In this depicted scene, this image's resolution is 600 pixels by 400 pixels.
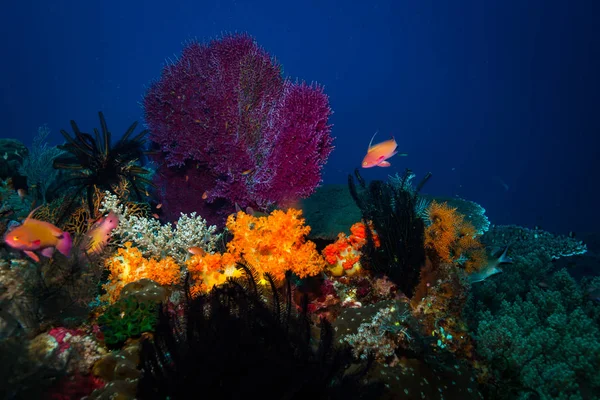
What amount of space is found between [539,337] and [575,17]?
89.2m

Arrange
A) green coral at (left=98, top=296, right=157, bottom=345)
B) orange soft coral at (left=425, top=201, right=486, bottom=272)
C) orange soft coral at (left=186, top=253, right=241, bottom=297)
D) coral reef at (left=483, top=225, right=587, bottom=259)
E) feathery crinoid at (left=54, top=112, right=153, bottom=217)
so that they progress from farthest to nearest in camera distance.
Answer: coral reef at (left=483, top=225, right=587, bottom=259)
feathery crinoid at (left=54, top=112, right=153, bottom=217)
orange soft coral at (left=425, top=201, right=486, bottom=272)
orange soft coral at (left=186, top=253, right=241, bottom=297)
green coral at (left=98, top=296, right=157, bottom=345)

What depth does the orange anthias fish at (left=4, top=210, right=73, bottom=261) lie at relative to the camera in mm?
3143

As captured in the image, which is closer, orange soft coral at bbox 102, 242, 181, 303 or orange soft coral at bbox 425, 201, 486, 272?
orange soft coral at bbox 102, 242, 181, 303

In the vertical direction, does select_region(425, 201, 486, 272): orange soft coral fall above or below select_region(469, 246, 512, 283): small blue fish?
above

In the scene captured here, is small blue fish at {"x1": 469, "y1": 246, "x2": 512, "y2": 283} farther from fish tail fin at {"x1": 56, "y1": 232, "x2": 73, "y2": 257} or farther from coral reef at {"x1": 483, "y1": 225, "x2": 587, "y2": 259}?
fish tail fin at {"x1": 56, "y1": 232, "x2": 73, "y2": 257}

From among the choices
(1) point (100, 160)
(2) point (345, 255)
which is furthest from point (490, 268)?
(1) point (100, 160)

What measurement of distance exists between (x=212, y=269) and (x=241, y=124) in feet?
9.80

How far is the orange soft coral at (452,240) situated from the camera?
13.5 feet

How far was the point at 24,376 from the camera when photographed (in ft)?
6.70

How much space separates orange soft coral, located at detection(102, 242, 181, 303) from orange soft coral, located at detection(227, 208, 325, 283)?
3.10 feet

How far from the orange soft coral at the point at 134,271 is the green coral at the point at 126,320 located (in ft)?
2.51

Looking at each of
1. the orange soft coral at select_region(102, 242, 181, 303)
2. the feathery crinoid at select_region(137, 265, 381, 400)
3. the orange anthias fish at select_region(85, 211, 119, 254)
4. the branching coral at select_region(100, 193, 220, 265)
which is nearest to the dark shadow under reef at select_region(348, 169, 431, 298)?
the feathery crinoid at select_region(137, 265, 381, 400)

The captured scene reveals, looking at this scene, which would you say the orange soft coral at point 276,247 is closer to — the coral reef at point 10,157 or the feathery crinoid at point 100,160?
the feathery crinoid at point 100,160

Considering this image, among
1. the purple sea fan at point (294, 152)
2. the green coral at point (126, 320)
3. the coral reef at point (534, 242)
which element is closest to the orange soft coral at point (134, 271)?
the green coral at point (126, 320)
